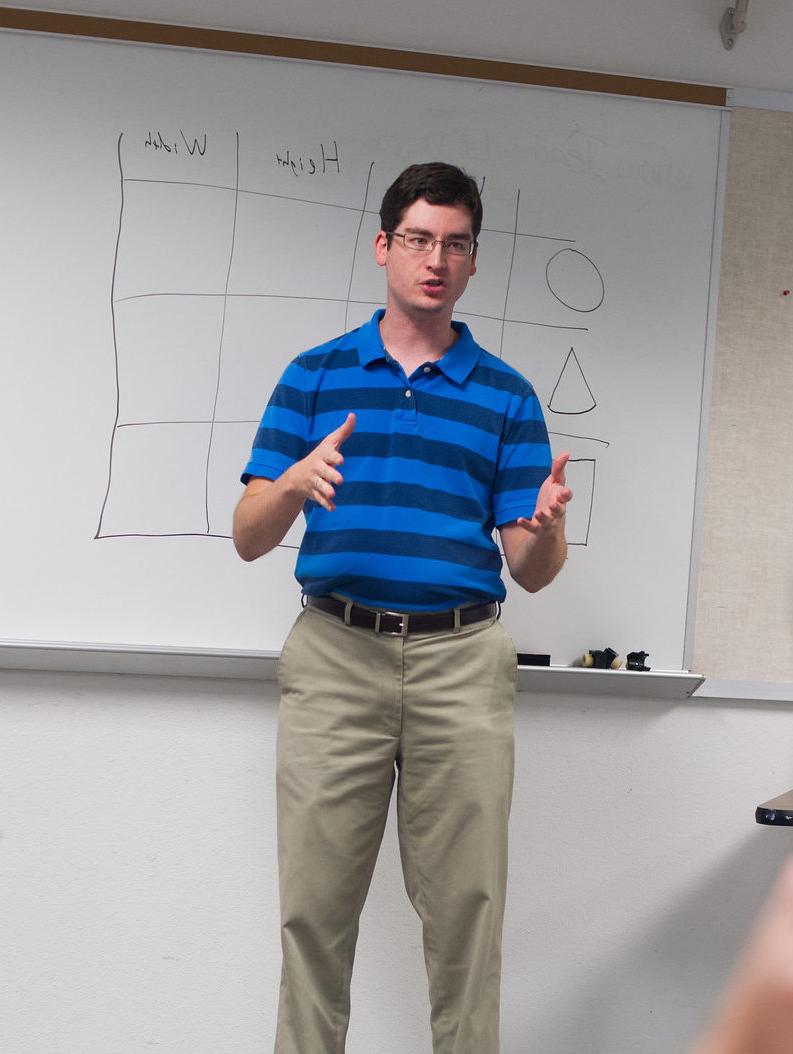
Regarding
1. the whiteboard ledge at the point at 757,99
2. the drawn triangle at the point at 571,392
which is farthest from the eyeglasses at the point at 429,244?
the whiteboard ledge at the point at 757,99

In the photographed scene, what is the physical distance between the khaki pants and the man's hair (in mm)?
609

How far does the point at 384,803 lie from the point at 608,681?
0.61 m

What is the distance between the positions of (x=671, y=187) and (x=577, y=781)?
3.79 feet

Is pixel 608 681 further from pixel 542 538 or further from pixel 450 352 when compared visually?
pixel 450 352

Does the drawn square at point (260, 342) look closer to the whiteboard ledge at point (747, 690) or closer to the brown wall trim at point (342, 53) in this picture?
the brown wall trim at point (342, 53)

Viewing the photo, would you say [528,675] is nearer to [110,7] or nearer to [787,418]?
[787,418]

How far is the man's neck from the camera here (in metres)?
1.57

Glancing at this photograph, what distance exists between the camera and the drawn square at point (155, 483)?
6.24ft

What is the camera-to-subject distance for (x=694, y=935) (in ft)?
6.64

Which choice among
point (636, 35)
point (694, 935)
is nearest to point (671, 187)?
point (636, 35)

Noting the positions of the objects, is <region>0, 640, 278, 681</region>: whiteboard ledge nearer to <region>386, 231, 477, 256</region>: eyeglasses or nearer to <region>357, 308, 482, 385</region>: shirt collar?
<region>357, 308, 482, 385</region>: shirt collar

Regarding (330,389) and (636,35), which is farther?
(636,35)

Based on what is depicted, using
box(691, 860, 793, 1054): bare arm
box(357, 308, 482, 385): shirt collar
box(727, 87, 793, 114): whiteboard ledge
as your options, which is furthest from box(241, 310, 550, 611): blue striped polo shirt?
box(691, 860, 793, 1054): bare arm

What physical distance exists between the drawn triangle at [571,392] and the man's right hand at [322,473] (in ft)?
2.40
